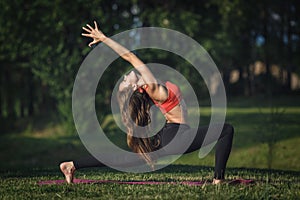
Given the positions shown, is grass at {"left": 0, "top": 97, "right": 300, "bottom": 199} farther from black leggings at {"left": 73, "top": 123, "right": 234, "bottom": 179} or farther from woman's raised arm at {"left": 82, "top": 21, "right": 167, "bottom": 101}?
woman's raised arm at {"left": 82, "top": 21, "right": 167, "bottom": 101}

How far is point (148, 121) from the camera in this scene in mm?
6914

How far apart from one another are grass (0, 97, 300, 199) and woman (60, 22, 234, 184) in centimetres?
44

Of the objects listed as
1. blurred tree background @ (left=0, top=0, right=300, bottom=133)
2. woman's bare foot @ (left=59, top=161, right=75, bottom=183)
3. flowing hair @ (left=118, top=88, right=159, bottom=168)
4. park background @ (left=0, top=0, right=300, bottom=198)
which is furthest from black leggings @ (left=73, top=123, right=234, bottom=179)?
blurred tree background @ (left=0, top=0, right=300, bottom=133)

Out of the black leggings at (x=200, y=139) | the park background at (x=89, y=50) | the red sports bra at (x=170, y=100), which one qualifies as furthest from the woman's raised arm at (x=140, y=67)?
the park background at (x=89, y=50)

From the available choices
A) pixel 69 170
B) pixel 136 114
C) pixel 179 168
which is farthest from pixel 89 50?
pixel 136 114

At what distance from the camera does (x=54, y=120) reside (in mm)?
30000

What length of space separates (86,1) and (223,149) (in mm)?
15888

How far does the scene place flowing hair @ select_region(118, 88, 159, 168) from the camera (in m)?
6.75

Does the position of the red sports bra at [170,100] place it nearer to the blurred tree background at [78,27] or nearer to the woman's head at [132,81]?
the woman's head at [132,81]

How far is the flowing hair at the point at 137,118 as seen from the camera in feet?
22.1

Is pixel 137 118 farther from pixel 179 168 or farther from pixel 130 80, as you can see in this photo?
pixel 179 168

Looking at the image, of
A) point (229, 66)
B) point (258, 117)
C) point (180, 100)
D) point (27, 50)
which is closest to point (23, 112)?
point (27, 50)

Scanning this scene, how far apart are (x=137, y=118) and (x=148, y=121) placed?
0.20m

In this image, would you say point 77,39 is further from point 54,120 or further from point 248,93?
point 248,93
